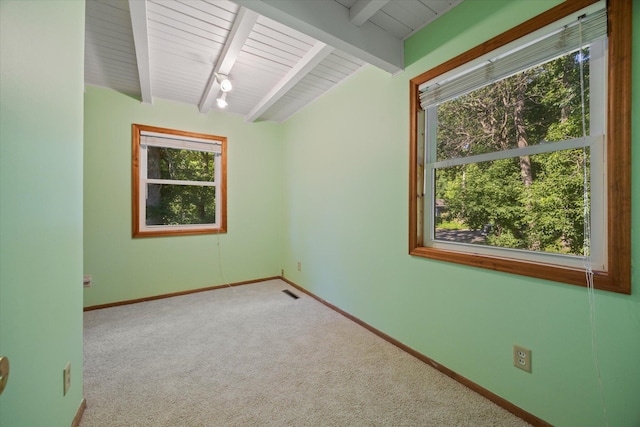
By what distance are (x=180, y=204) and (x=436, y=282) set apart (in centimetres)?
325

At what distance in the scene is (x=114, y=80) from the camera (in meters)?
2.66

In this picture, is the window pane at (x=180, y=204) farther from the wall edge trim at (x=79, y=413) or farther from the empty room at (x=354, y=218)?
the wall edge trim at (x=79, y=413)

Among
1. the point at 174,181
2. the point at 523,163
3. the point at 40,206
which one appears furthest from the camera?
the point at 174,181

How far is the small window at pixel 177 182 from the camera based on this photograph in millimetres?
3078

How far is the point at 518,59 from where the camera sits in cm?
141

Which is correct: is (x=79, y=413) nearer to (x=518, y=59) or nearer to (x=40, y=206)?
(x=40, y=206)

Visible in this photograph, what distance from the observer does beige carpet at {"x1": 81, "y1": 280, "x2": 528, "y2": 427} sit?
4.53ft

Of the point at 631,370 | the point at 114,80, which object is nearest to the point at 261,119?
the point at 114,80

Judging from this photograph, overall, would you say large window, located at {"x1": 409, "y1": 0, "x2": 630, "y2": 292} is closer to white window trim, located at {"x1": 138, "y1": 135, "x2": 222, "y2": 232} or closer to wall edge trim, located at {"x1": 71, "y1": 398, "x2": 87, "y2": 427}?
wall edge trim, located at {"x1": 71, "y1": 398, "x2": 87, "y2": 427}

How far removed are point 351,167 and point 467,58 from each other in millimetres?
1272

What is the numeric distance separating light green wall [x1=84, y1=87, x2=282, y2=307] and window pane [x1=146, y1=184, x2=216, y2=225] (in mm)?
238

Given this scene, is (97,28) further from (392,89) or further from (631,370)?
(631,370)

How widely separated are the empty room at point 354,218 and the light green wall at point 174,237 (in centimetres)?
3

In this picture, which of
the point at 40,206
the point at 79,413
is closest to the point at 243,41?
the point at 40,206
